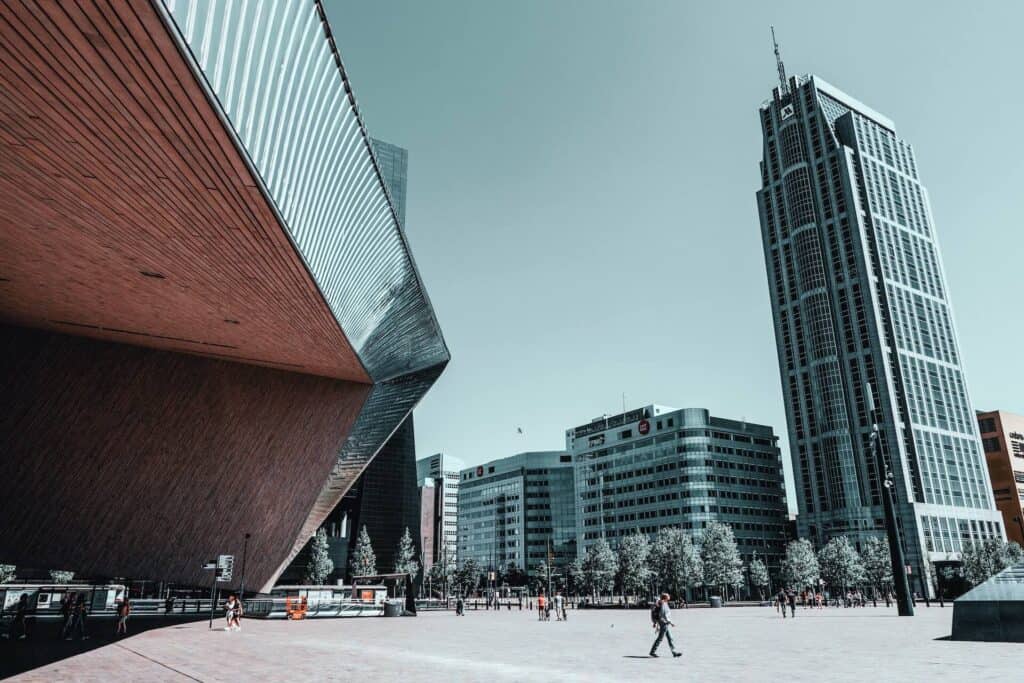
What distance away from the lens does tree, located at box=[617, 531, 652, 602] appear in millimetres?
70625

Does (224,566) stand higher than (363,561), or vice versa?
(363,561)

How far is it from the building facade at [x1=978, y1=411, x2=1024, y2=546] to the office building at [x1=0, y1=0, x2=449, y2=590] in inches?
4513

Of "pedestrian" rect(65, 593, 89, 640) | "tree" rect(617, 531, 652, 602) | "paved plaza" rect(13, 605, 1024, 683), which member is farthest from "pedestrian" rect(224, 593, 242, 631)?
"tree" rect(617, 531, 652, 602)

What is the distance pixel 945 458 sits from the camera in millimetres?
102812

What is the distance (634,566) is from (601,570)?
7873 mm

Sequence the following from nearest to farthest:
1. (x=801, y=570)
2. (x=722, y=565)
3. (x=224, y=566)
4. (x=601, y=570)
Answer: (x=224, y=566), (x=722, y=565), (x=801, y=570), (x=601, y=570)

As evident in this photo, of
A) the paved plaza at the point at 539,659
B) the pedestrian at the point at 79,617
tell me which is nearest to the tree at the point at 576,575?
the paved plaza at the point at 539,659

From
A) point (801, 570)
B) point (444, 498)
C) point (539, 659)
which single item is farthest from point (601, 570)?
point (444, 498)

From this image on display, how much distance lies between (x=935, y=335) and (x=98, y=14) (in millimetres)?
127382

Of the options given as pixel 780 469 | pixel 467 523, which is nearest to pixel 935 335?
pixel 780 469

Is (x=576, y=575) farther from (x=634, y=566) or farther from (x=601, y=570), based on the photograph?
(x=634, y=566)

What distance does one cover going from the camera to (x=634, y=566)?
71.4m

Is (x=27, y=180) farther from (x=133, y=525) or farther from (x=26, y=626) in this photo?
(x=133, y=525)

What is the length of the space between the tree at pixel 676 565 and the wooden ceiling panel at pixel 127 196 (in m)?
58.3
